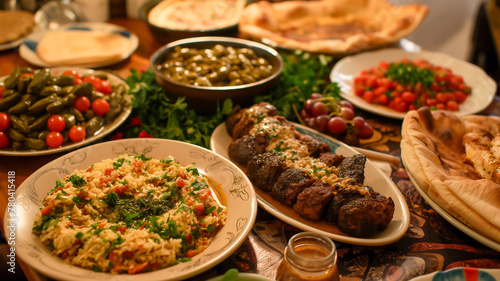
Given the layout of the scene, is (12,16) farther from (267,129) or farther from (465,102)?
(465,102)

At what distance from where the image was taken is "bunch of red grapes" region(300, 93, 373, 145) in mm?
3219

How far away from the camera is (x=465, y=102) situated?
3.94 m

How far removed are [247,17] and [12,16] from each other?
11.0 feet

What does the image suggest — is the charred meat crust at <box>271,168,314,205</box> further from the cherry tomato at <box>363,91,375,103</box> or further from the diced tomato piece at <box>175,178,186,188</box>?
the cherry tomato at <box>363,91,375,103</box>

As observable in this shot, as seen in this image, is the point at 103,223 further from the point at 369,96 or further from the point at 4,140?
the point at 369,96

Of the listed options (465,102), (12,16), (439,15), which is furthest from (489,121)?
(439,15)

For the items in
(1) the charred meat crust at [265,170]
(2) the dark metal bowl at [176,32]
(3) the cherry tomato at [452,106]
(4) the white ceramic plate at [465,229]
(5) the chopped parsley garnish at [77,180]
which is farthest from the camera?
(2) the dark metal bowl at [176,32]

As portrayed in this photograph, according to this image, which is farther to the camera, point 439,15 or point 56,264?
point 439,15

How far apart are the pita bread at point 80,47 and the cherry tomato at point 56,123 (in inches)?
63.2

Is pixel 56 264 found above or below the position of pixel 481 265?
above

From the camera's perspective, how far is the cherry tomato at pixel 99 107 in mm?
3266

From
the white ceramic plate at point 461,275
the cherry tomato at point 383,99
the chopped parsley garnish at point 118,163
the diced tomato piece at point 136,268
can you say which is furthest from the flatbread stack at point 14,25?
the white ceramic plate at point 461,275

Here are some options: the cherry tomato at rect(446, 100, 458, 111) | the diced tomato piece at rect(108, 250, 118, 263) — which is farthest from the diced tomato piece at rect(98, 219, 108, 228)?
the cherry tomato at rect(446, 100, 458, 111)

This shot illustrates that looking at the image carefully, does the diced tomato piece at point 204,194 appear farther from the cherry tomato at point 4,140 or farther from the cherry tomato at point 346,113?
the cherry tomato at point 4,140
